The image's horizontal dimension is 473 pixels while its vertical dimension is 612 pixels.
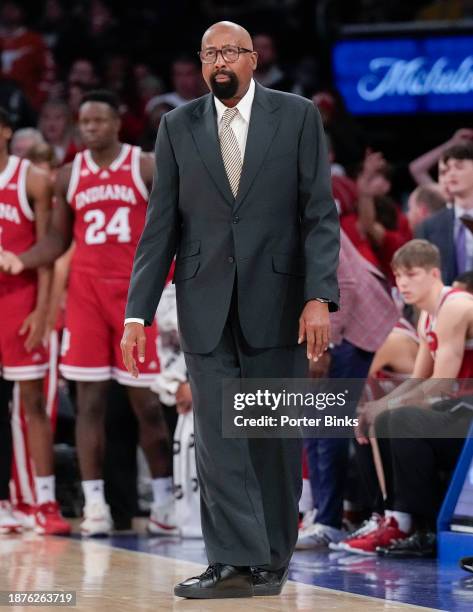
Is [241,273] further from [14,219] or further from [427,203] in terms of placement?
[427,203]

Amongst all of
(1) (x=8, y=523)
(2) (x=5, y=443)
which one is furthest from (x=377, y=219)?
(1) (x=8, y=523)

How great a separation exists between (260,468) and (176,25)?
1026 cm

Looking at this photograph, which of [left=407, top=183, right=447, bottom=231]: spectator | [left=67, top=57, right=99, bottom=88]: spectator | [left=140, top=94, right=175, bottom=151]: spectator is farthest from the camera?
[left=67, top=57, right=99, bottom=88]: spectator

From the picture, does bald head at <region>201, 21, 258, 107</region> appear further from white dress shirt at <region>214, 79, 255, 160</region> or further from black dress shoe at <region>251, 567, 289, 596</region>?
black dress shoe at <region>251, 567, 289, 596</region>

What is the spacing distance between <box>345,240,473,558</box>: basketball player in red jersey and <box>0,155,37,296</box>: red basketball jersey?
2.08 metres

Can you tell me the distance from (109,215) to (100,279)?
0.33 metres

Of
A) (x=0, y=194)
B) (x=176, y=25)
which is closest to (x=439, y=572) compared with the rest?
(x=0, y=194)

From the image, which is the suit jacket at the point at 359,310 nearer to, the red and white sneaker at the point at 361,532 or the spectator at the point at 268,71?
the red and white sneaker at the point at 361,532

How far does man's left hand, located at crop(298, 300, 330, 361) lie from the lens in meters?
4.63

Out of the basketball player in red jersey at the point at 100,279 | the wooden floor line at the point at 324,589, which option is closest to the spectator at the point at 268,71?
the basketball player in red jersey at the point at 100,279

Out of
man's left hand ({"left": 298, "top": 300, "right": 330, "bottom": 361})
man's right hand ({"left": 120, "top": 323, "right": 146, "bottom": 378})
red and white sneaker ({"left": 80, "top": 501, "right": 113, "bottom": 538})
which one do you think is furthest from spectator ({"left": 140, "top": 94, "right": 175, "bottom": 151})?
man's left hand ({"left": 298, "top": 300, "right": 330, "bottom": 361})

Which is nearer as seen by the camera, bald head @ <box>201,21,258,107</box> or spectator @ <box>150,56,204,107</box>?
bald head @ <box>201,21,258,107</box>

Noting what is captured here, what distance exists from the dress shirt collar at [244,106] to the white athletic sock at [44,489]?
3.03 metres

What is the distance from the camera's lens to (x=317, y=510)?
6719 millimetres
